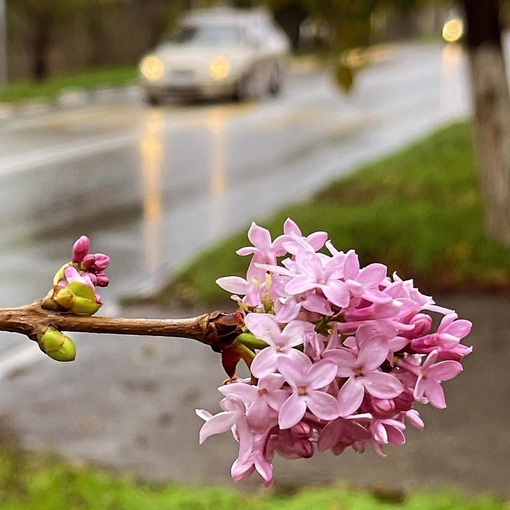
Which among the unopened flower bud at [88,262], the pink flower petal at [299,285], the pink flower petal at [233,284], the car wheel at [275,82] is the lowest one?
the pink flower petal at [233,284]

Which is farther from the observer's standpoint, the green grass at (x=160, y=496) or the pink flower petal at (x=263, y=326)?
the green grass at (x=160, y=496)

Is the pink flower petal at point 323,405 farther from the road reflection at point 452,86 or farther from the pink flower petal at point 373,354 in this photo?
the road reflection at point 452,86

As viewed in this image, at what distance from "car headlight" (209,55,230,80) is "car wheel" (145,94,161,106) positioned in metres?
1.29

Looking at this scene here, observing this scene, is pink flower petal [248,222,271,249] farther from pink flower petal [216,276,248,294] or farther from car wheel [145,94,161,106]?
car wheel [145,94,161,106]

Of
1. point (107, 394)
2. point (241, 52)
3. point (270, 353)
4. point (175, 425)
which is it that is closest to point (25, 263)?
point (107, 394)

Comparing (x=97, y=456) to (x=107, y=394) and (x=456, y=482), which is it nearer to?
(x=107, y=394)

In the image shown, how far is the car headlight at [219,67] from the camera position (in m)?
19.3

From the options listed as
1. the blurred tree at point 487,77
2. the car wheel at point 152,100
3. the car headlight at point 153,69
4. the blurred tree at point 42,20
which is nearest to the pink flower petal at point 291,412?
the blurred tree at point 487,77

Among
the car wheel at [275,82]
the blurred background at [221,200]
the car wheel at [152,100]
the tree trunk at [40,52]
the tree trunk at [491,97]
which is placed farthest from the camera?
the tree trunk at [40,52]

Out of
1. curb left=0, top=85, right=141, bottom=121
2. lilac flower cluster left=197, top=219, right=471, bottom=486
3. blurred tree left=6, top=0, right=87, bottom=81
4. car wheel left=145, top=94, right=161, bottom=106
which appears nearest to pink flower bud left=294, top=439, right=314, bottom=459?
lilac flower cluster left=197, top=219, right=471, bottom=486

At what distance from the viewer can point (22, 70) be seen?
24.1 metres

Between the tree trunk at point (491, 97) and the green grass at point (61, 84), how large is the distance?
42.9ft

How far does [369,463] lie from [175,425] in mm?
1048

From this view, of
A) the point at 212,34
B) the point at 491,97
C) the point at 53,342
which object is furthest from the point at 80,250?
the point at 212,34
